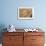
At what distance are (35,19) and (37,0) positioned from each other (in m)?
0.61

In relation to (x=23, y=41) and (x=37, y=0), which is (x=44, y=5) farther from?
(x=23, y=41)

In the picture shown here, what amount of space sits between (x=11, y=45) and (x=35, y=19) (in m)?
1.15

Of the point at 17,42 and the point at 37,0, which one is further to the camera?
the point at 37,0

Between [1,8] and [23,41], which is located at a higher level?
[1,8]

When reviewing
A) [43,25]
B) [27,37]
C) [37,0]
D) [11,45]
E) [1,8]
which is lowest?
[11,45]

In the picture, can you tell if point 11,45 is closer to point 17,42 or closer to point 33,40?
point 17,42

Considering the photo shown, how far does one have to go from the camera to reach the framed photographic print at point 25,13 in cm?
396

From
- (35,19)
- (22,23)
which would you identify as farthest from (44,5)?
(22,23)

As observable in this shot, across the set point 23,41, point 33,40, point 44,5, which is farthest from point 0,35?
point 44,5

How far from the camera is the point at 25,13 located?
3.98 m

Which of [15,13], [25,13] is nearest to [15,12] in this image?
[15,13]

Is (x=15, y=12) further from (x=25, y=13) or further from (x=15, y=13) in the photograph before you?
(x=25, y=13)

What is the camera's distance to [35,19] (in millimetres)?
3994

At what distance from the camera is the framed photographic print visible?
396cm
